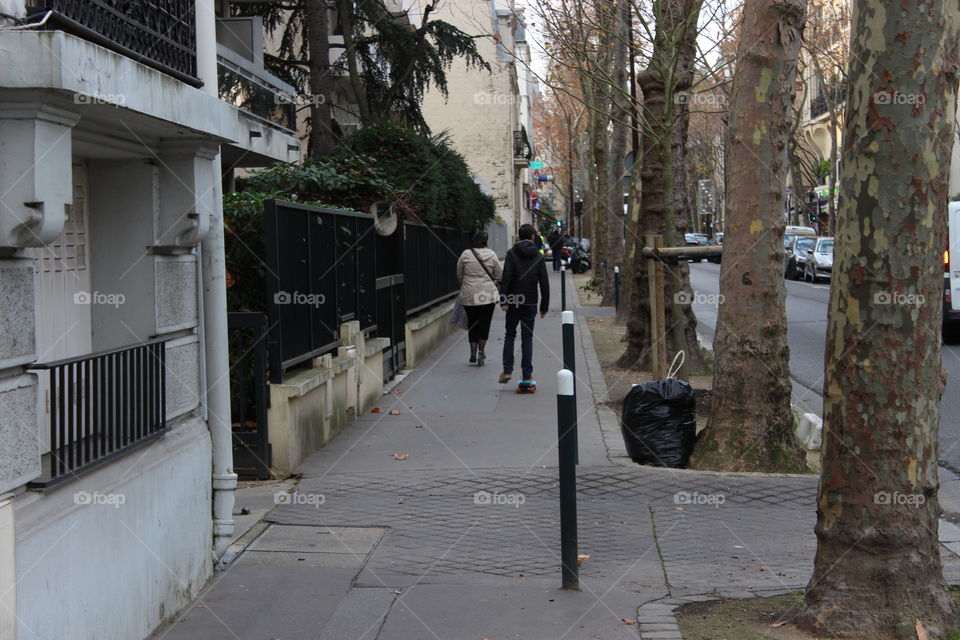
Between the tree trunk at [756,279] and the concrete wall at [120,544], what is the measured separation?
4271 millimetres

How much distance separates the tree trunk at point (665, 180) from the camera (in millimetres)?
13922

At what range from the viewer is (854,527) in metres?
4.75

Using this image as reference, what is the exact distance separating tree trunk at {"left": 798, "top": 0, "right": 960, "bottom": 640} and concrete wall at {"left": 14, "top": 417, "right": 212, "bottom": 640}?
2941 millimetres

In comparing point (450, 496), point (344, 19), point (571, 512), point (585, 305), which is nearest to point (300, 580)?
point (571, 512)

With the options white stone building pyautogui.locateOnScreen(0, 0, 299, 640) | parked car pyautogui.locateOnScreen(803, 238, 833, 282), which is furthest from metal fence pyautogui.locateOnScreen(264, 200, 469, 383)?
parked car pyautogui.locateOnScreen(803, 238, 833, 282)

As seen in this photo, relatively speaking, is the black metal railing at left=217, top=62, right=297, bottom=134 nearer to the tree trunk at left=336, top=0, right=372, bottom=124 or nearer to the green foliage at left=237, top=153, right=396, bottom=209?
the green foliage at left=237, top=153, right=396, bottom=209

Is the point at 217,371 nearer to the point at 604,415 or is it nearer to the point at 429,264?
the point at 604,415

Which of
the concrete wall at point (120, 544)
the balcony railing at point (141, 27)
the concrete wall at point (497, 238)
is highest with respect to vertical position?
the balcony railing at point (141, 27)

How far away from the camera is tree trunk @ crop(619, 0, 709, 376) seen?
1392cm

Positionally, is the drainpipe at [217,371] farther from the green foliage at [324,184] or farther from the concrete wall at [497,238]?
the concrete wall at [497,238]

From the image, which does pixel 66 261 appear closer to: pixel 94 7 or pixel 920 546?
pixel 94 7

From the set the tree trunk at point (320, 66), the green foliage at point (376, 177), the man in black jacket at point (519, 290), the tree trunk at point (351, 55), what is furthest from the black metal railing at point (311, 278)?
the tree trunk at point (351, 55)

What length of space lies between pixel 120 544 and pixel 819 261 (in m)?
36.5

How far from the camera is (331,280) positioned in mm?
10305
